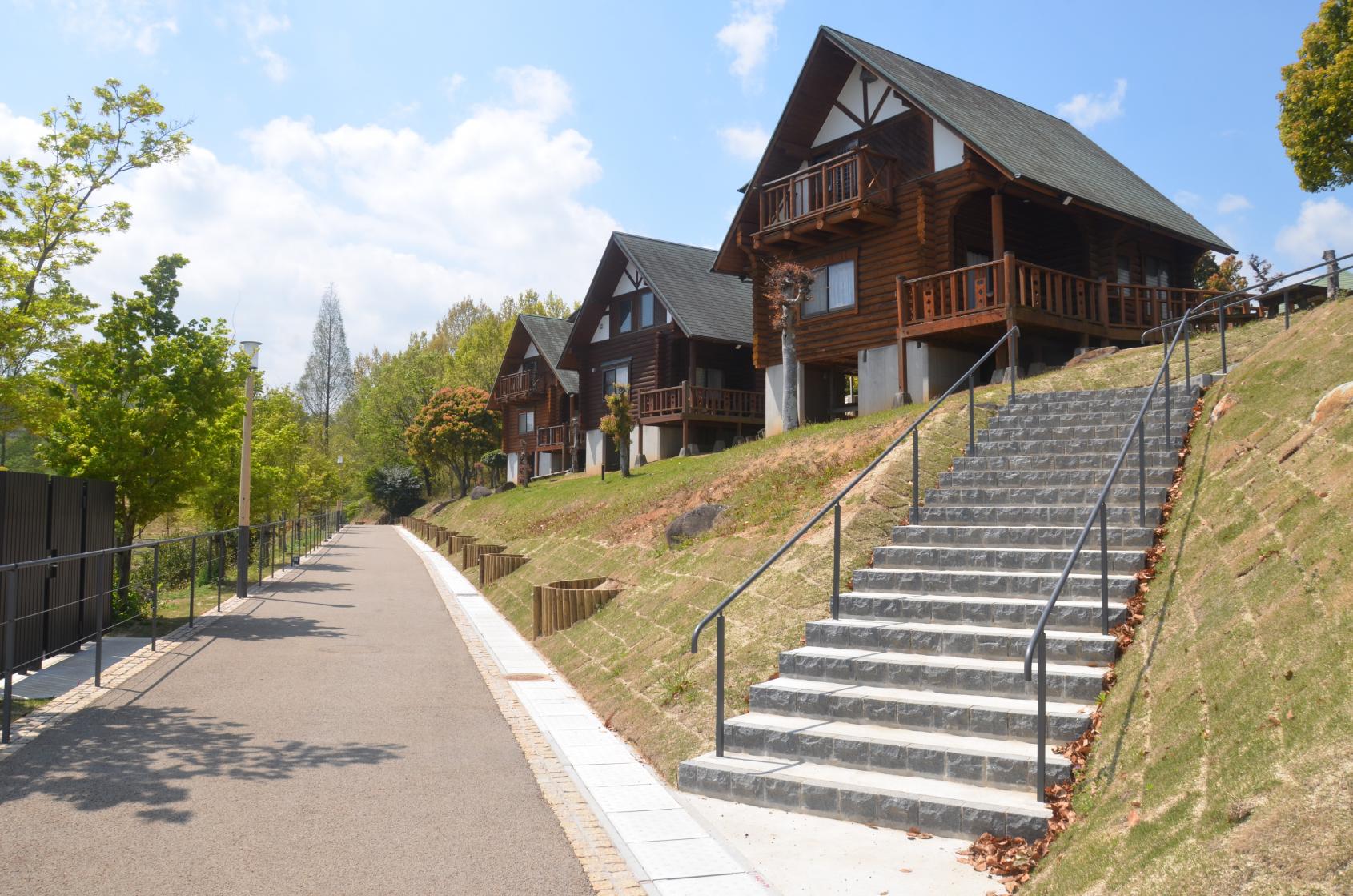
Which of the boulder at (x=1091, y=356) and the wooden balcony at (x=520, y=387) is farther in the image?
the wooden balcony at (x=520, y=387)

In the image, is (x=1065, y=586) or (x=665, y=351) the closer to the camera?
(x=1065, y=586)

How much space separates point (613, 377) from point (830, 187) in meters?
17.6

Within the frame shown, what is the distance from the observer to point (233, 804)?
6.39 m

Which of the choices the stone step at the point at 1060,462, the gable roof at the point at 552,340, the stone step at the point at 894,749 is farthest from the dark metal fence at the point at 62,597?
the gable roof at the point at 552,340

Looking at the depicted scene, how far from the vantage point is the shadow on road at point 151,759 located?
6469 millimetres

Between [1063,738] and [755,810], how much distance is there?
2.10m

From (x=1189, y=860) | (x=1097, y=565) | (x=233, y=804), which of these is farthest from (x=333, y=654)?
(x=1189, y=860)

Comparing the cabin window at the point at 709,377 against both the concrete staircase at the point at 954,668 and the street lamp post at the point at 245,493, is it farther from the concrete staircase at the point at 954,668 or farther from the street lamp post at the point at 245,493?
the concrete staircase at the point at 954,668

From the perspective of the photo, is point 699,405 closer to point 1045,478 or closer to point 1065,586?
point 1045,478

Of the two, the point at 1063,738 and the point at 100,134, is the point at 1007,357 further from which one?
the point at 100,134

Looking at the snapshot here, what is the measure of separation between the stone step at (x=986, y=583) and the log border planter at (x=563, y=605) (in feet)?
16.5

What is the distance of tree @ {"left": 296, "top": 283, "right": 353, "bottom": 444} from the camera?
8594cm

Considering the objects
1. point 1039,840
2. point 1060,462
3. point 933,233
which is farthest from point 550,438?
point 1039,840

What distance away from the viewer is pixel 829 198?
80.2 ft
